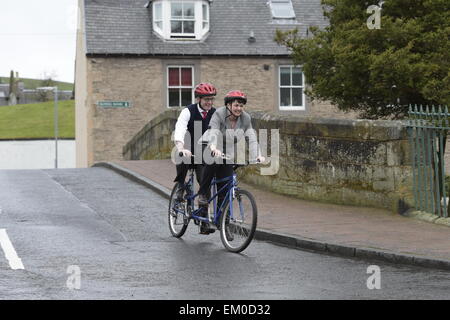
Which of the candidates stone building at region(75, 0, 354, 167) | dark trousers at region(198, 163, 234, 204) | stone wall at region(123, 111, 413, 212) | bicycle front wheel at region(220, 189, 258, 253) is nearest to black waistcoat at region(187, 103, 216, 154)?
dark trousers at region(198, 163, 234, 204)

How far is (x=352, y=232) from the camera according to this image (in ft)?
35.4

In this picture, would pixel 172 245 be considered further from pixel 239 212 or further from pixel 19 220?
pixel 19 220

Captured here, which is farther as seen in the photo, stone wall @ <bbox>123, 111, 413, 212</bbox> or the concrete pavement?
stone wall @ <bbox>123, 111, 413, 212</bbox>

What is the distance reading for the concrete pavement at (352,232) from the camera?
9383mm

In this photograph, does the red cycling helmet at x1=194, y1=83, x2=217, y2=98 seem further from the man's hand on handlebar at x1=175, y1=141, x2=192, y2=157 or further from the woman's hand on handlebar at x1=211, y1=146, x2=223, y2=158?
the woman's hand on handlebar at x1=211, y1=146, x2=223, y2=158

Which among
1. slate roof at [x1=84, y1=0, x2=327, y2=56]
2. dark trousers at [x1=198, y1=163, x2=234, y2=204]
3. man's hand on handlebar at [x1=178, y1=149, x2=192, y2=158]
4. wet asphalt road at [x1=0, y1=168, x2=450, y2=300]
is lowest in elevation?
wet asphalt road at [x1=0, y1=168, x2=450, y2=300]

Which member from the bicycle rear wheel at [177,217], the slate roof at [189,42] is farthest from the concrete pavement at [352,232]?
the slate roof at [189,42]

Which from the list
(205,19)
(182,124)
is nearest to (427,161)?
(182,124)

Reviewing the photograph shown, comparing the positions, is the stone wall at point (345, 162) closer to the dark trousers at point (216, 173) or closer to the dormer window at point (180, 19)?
the dark trousers at point (216, 173)

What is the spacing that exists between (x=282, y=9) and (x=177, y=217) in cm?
2785

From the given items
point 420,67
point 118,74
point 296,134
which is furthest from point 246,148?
point 118,74

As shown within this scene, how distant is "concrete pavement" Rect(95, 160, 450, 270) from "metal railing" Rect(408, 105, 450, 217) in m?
0.44

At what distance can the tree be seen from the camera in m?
18.9

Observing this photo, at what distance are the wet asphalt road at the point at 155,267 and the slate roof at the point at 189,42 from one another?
22.3m
